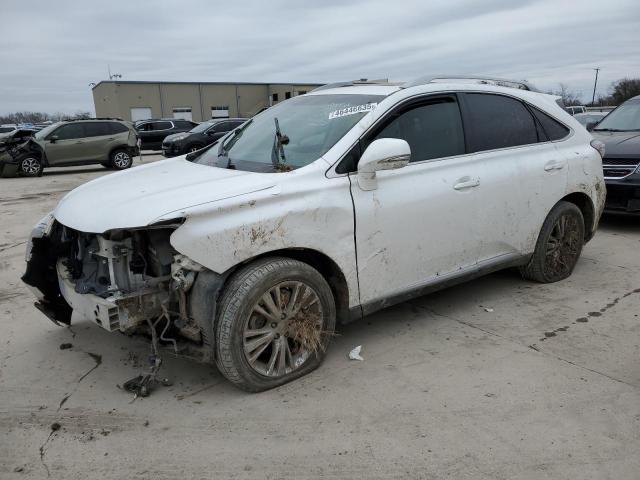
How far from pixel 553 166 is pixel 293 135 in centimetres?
234

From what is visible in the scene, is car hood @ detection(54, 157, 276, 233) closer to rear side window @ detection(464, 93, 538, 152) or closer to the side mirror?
the side mirror

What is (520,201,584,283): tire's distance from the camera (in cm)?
467

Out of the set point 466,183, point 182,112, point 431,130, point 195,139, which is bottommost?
point 466,183

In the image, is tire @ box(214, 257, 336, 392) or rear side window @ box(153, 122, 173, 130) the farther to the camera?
rear side window @ box(153, 122, 173, 130)

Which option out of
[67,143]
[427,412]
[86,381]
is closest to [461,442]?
[427,412]

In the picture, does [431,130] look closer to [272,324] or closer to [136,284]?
[272,324]

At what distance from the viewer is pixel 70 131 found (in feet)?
55.4

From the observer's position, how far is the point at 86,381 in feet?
11.1

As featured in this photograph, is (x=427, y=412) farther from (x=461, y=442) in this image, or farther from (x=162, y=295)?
(x=162, y=295)

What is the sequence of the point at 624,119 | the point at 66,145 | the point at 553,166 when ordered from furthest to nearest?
1. the point at 66,145
2. the point at 624,119
3. the point at 553,166

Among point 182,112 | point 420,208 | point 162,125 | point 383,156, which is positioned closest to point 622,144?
point 420,208

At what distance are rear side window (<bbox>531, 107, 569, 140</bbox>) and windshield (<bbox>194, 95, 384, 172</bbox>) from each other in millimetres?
1800

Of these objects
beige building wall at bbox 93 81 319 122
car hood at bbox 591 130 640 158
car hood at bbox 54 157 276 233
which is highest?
beige building wall at bbox 93 81 319 122

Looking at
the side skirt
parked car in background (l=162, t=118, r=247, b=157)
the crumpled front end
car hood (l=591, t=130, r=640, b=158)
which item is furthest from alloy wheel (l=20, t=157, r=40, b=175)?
the side skirt
